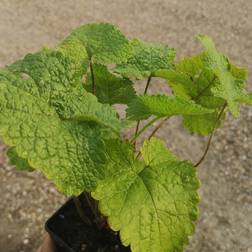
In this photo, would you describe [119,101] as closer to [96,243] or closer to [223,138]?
[96,243]

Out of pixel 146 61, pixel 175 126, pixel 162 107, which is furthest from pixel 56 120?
pixel 175 126

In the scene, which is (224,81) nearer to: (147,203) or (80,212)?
(147,203)

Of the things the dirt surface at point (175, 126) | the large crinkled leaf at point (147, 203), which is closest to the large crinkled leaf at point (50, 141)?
the large crinkled leaf at point (147, 203)

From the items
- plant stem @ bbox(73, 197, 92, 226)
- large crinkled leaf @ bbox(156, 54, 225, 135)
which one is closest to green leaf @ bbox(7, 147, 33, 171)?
plant stem @ bbox(73, 197, 92, 226)

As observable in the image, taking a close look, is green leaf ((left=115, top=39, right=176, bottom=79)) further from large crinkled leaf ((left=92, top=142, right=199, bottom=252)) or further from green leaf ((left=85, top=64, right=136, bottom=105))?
large crinkled leaf ((left=92, top=142, right=199, bottom=252))

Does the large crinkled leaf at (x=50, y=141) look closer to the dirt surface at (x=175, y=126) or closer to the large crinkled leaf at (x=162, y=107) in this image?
the large crinkled leaf at (x=162, y=107)
